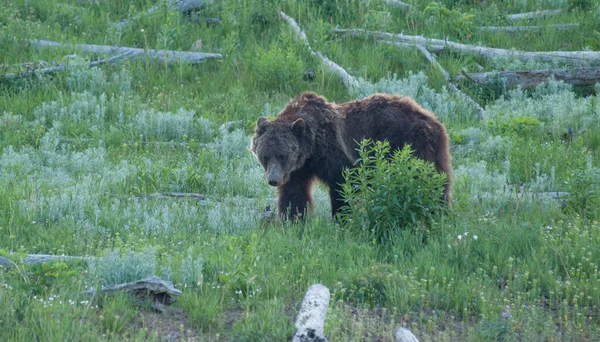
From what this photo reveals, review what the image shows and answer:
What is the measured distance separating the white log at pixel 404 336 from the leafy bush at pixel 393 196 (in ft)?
5.68

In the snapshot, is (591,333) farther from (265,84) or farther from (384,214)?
(265,84)

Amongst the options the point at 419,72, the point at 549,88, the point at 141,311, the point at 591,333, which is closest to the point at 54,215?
the point at 141,311

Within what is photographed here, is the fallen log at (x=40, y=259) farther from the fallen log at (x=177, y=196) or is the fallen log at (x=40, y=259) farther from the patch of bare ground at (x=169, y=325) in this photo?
the fallen log at (x=177, y=196)

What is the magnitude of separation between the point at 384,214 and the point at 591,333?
2151 mm

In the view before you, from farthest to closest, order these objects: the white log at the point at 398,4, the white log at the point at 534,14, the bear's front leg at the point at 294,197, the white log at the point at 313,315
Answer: the white log at the point at 398,4 → the white log at the point at 534,14 → the bear's front leg at the point at 294,197 → the white log at the point at 313,315

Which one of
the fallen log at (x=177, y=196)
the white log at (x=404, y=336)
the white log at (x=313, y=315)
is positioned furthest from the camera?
the fallen log at (x=177, y=196)

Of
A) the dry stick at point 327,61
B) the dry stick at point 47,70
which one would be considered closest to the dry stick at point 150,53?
the dry stick at point 47,70

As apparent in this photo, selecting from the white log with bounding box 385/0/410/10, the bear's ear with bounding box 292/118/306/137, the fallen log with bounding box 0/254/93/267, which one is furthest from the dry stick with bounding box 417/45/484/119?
the fallen log with bounding box 0/254/93/267

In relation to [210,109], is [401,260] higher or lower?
higher

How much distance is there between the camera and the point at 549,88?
1252 cm

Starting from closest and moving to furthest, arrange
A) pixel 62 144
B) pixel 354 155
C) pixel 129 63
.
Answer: pixel 354 155, pixel 62 144, pixel 129 63

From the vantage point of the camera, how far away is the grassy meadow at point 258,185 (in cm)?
537

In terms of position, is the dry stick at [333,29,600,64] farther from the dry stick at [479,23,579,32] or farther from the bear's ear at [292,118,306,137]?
the bear's ear at [292,118,306,137]

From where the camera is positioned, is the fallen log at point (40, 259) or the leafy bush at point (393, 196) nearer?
the fallen log at point (40, 259)
